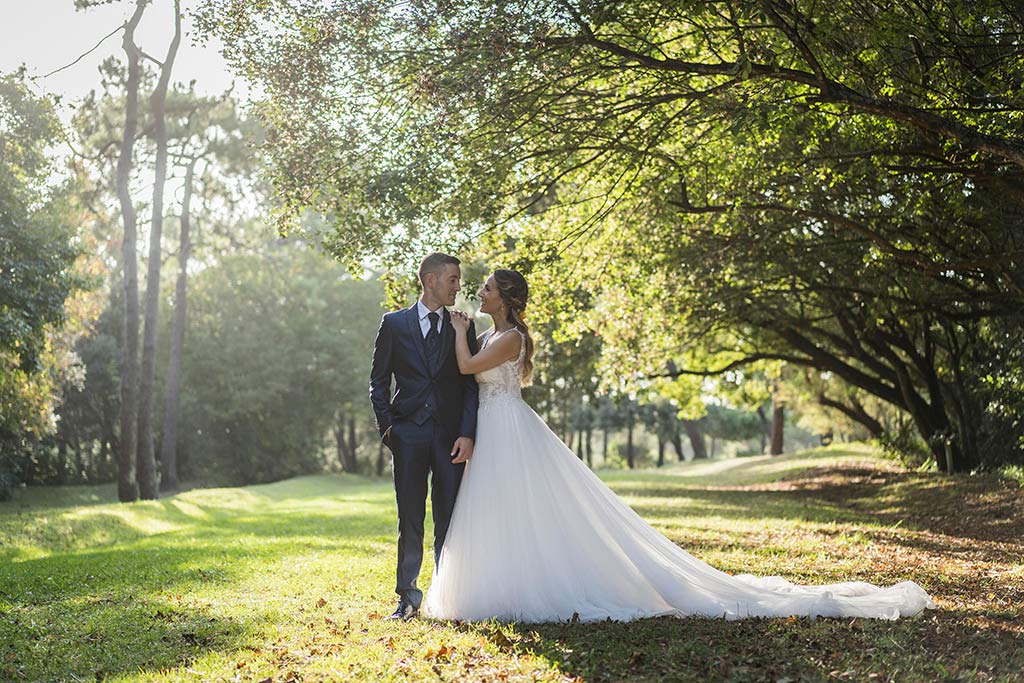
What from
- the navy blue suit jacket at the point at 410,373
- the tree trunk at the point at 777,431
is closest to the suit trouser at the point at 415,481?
the navy blue suit jacket at the point at 410,373

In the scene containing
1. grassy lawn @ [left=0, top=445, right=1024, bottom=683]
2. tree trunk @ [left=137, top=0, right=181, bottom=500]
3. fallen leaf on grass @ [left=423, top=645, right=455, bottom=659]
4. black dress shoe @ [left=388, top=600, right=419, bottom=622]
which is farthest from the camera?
tree trunk @ [left=137, top=0, right=181, bottom=500]

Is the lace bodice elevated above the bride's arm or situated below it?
below

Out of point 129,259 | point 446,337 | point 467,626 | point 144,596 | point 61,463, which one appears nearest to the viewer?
point 467,626

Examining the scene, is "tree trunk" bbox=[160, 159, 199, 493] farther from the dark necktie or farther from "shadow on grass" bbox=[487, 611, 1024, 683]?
"shadow on grass" bbox=[487, 611, 1024, 683]

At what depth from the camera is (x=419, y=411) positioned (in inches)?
291

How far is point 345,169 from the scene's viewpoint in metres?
11.3

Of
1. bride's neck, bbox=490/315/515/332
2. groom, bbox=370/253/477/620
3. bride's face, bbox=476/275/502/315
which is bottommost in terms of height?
groom, bbox=370/253/477/620

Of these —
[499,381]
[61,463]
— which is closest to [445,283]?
[499,381]

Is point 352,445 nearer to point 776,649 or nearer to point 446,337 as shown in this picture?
point 446,337

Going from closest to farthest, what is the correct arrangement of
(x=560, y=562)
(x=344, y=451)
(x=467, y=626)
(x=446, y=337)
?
(x=467, y=626) → (x=560, y=562) → (x=446, y=337) → (x=344, y=451)

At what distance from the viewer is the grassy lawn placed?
561 centimetres

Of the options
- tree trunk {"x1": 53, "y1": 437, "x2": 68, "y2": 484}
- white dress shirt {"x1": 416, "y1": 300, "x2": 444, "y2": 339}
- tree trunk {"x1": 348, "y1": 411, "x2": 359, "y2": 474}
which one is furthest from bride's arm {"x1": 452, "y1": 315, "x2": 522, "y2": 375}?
tree trunk {"x1": 348, "y1": 411, "x2": 359, "y2": 474}

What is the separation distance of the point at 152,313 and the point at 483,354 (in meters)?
26.0

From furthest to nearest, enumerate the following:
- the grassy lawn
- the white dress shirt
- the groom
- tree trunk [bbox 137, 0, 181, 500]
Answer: tree trunk [bbox 137, 0, 181, 500], the white dress shirt, the groom, the grassy lawn
